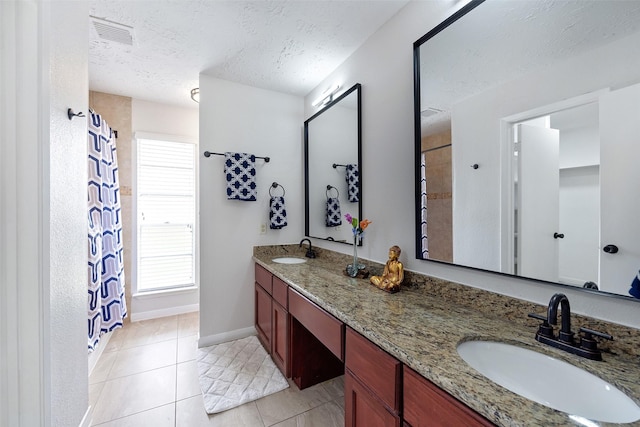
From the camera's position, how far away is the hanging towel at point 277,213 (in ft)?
8.69

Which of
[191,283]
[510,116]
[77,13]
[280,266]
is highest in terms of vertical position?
[77,13]

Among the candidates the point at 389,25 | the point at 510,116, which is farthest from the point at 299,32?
the point at 510,116

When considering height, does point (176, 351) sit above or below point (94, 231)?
below

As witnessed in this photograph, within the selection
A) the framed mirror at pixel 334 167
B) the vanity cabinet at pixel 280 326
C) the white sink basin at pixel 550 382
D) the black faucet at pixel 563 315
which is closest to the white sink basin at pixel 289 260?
the framed mirror at pixel 334 167

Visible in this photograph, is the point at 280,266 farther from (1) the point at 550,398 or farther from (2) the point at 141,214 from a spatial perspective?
(2) the point at 141,214

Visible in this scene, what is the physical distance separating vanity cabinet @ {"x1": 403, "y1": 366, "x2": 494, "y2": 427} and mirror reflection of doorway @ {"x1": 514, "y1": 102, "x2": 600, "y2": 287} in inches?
25.4

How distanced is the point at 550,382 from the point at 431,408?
38 centimetres

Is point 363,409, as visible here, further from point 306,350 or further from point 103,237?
point 103,237

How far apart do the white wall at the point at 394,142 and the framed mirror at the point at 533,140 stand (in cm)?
7

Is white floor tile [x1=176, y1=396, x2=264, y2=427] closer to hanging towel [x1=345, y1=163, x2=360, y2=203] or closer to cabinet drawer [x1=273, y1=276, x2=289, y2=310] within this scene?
cabinet drawer [x1=273, y1=276, x2=289, y2=310]

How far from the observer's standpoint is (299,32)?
1835 millimetres

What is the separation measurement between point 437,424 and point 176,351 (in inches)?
95.9

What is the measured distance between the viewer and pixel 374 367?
3.17 feet

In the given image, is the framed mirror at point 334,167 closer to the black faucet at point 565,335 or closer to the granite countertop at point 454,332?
the granite countertop at point 454,332
